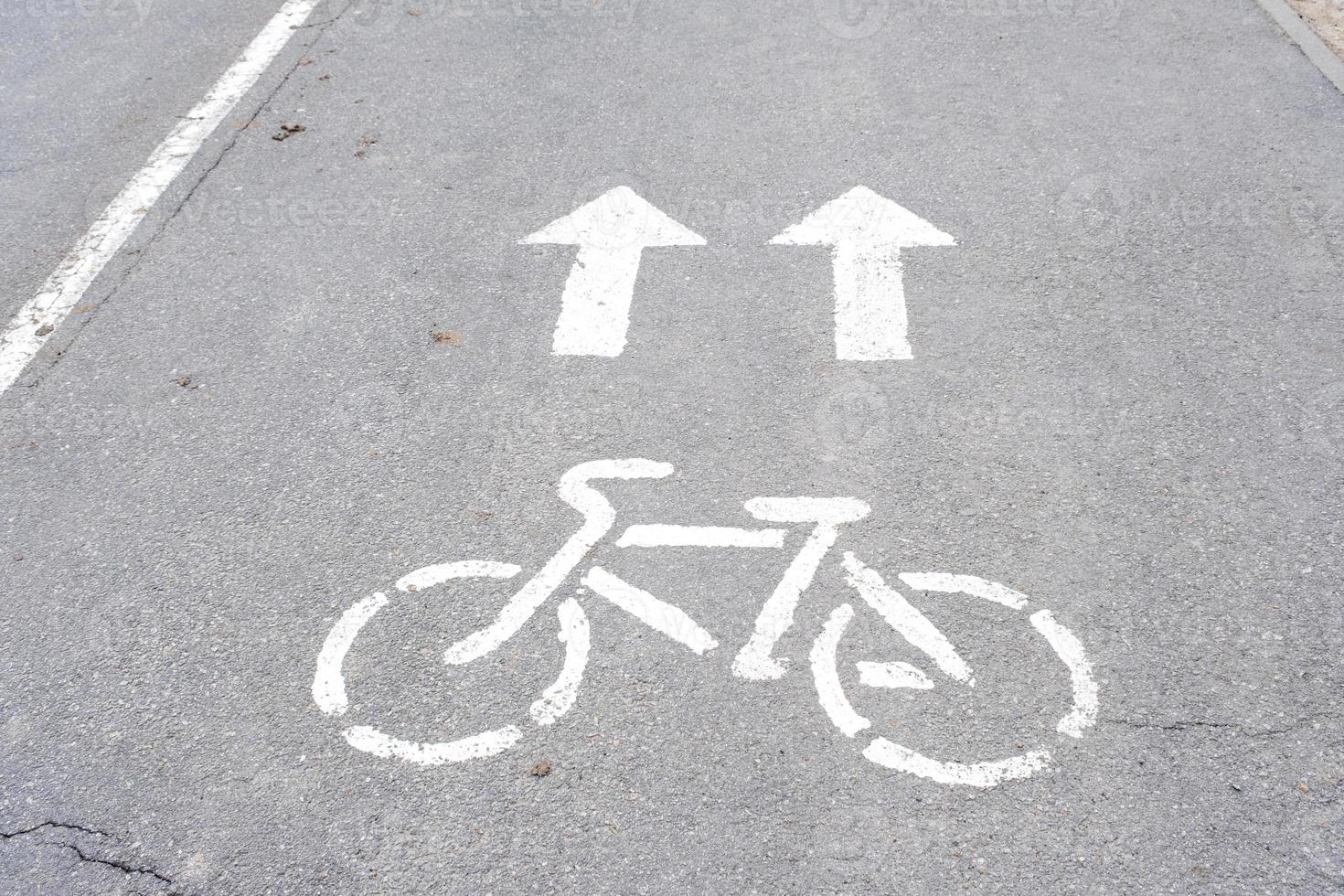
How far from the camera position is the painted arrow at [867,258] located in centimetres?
484

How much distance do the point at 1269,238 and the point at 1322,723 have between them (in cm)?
290

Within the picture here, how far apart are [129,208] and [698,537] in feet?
13.1

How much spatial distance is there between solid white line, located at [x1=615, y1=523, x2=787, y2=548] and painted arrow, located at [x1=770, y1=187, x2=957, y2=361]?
1.16 meters

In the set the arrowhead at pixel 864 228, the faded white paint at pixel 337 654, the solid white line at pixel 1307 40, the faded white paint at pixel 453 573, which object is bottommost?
the faded white paint at pixel 337 654

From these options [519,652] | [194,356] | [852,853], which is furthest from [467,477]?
[852,853]

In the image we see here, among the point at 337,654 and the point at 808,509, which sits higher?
the point at 808,509

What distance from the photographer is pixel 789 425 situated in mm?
4441

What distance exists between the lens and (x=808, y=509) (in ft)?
13.3

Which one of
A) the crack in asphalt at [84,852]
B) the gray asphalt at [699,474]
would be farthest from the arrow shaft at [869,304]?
the crack in asphalt at [84,852]

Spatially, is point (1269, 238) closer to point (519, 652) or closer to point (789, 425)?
point (789, 425)

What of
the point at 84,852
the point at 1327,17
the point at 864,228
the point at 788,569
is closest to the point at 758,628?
the point at 788,569

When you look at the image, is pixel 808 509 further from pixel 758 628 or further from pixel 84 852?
pixel 84 852

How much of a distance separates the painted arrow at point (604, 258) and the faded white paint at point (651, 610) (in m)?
1.33

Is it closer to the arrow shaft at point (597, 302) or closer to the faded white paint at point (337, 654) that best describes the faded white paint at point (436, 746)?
the faded white paint at point (337, 654)
